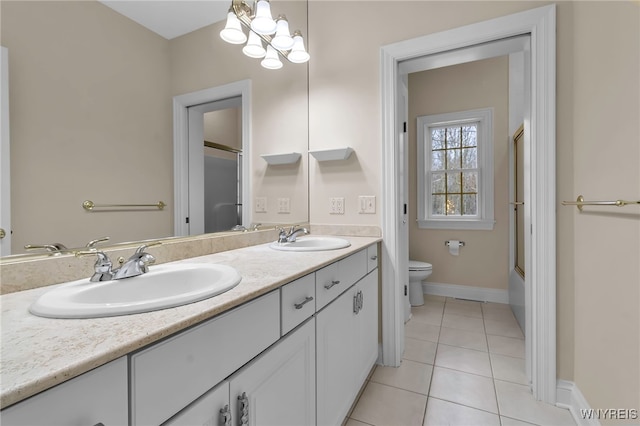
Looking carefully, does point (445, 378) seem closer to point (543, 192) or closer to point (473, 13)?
point (543, 192)

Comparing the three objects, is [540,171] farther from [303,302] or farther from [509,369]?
[303,302]

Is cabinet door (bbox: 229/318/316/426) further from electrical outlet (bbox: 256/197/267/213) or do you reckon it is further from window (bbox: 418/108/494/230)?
window (bbox: 418/108/494/230)

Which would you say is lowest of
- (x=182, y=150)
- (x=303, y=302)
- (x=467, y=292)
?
(x=467, y=292)

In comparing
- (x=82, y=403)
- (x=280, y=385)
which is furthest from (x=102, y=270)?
(x=280, y=385)

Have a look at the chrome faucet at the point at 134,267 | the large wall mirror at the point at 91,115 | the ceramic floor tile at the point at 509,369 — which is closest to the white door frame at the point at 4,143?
the large wall mirror at the point at 91,115

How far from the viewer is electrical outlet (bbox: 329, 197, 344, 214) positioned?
2043 millimetres

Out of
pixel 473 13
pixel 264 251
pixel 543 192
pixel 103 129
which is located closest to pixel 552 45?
pixel 473 13

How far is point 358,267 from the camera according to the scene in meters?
1.54

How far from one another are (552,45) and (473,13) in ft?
1.52

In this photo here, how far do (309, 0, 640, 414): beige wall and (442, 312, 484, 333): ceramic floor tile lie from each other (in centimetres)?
87

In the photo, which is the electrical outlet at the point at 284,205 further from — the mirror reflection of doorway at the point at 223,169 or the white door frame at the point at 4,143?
the white door frame at the point at 4,143

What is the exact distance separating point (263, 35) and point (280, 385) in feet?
5.82

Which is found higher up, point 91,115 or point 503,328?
point 91,115

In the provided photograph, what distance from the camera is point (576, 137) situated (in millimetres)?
1480
